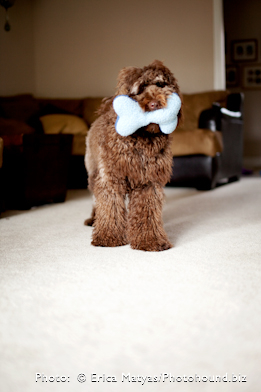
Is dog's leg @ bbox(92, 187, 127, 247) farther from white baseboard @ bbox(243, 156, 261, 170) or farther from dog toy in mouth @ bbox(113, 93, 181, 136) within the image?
white baseboard @ bbox(243, 156, 261, 170)

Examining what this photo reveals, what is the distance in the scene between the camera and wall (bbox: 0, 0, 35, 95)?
185 inches

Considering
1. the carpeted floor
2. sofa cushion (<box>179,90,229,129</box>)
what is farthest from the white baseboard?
the carpeted floor

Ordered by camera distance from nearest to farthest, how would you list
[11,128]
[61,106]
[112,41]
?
1. [11,128]
2. [61,106]
3. [112,41]

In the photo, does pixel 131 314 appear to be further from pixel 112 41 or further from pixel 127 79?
pixel 112 41

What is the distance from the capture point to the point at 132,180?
66.3 inches

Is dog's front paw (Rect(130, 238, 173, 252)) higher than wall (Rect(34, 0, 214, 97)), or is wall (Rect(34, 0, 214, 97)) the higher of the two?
wall (Rect(34, 0, 214, 97))

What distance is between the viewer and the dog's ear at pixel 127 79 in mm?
1497

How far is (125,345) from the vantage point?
0.86 m

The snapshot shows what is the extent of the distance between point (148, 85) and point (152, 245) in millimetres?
665

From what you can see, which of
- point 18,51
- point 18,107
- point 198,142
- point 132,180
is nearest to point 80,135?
point 18,107

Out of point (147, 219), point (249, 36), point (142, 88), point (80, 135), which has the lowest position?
point (147, 219)

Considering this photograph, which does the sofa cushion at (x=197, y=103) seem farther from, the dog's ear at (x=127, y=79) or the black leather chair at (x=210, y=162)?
the dog's ear at (x=127, y=79)

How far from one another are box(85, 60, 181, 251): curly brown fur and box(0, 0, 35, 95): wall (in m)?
3.50

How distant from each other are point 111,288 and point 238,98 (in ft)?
12.0
